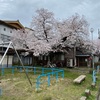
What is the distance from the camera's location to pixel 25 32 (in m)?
23.9

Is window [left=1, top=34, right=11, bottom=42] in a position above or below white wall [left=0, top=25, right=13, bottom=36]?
below


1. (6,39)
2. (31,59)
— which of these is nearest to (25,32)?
(6,39)

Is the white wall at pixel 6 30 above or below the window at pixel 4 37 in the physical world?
above

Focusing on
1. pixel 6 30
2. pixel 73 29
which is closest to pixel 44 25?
pixel 73 29

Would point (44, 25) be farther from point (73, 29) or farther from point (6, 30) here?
point (6, 30)

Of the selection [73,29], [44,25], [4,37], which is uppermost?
[44,25]

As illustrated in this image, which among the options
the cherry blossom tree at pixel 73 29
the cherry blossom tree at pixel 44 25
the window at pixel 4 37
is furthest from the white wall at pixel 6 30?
the cherry blossom tree at pixel 73 29

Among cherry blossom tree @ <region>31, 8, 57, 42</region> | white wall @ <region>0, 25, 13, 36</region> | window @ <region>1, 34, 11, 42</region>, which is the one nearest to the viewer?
cherry blossom tree @ <region>31, 8, 57, 42</region>

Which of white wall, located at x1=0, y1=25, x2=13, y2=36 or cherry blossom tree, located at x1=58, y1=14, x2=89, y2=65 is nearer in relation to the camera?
cherry blossom tree, located at x1=58, y1=14, x2=89, y2=65

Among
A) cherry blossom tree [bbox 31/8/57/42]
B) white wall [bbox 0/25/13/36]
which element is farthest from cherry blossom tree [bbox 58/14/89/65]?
white wall [bbox 0/25/13/36]

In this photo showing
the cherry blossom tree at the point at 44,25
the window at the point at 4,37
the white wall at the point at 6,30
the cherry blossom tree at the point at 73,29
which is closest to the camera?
the cherry blossom tree at the point at 73,29

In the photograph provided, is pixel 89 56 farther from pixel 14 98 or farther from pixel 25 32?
pixel 14 98

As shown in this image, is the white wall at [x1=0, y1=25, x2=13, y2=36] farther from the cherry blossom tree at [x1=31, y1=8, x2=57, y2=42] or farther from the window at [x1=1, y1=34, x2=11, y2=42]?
the cherry blossom tree at [x1=31, y1=8, x2=57, y2=42]

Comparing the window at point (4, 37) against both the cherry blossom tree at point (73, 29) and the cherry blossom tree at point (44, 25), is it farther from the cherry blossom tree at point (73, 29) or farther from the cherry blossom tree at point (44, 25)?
the cherry blossom tree at point (73, 29)
